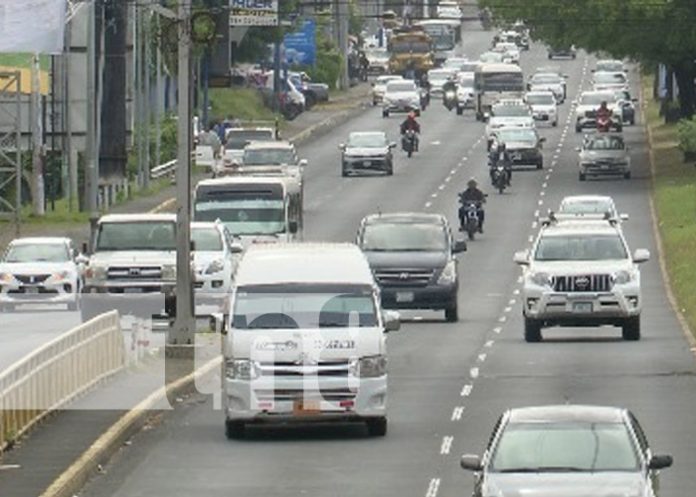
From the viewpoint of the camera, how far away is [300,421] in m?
30.2

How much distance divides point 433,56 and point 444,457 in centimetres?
13409

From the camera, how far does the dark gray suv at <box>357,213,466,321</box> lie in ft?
161

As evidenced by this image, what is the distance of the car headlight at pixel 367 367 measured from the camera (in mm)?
29750

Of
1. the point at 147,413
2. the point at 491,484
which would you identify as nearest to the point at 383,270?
the point at 147,413

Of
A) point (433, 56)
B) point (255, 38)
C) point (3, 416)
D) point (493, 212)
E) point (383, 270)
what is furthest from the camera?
point (433, 56)

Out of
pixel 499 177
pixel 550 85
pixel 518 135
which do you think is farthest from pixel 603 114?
pixel 550 85

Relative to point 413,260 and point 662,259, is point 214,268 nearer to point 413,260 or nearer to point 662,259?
point 413,260

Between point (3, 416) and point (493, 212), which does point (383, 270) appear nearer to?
point (3, 416)

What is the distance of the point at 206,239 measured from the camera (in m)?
49.7

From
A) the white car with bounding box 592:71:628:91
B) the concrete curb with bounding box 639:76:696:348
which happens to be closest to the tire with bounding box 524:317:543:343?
the concrete curb with bounding box 639:76:696:348

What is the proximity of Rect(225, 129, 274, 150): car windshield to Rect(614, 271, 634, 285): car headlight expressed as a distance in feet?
147

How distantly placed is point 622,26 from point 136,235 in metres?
46.9

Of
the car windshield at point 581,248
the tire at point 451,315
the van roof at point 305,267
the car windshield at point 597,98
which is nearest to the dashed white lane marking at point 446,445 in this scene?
the van roof at point 305,267

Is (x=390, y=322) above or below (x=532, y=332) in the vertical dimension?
above
